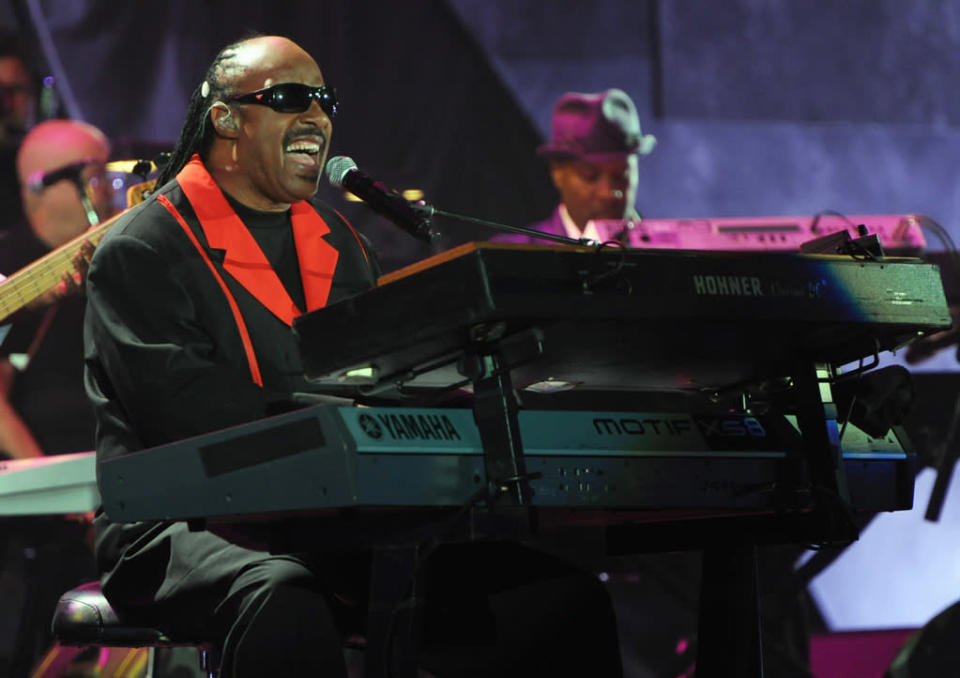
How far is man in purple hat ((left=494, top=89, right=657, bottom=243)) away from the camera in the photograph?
593cm

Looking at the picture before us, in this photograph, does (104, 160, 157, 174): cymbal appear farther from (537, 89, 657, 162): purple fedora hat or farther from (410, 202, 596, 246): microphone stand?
(537, 89, 657, 162): purple fedora hat

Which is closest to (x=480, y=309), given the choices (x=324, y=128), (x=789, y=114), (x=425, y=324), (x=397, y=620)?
(x=425, y=324)

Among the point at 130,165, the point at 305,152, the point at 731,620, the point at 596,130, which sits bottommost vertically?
the point at 731,620

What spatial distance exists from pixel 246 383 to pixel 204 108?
2.68 ft

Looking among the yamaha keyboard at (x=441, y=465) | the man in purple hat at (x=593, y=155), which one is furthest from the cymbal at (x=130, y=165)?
the man in purple hat at (x=593, y=155)

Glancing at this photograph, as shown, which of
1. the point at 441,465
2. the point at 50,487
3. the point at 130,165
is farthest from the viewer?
the point at 130,165

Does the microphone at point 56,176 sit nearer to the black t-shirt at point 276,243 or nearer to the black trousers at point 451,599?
the black t-shirt at point 276,243

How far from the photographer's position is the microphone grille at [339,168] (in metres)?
2.56

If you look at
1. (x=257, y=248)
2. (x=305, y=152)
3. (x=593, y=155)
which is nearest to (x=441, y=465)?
(x=257, y=248)

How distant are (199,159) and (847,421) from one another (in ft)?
5.28

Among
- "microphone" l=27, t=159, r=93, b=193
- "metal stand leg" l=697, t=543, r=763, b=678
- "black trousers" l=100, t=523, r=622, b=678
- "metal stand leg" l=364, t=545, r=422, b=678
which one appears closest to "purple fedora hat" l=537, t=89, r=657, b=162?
"microphone" l=27, t=159, r=93, b=193

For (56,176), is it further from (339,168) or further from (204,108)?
(339,168)

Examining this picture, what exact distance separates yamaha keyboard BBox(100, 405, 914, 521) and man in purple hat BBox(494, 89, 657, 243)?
3.84m

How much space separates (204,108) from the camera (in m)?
2.97
